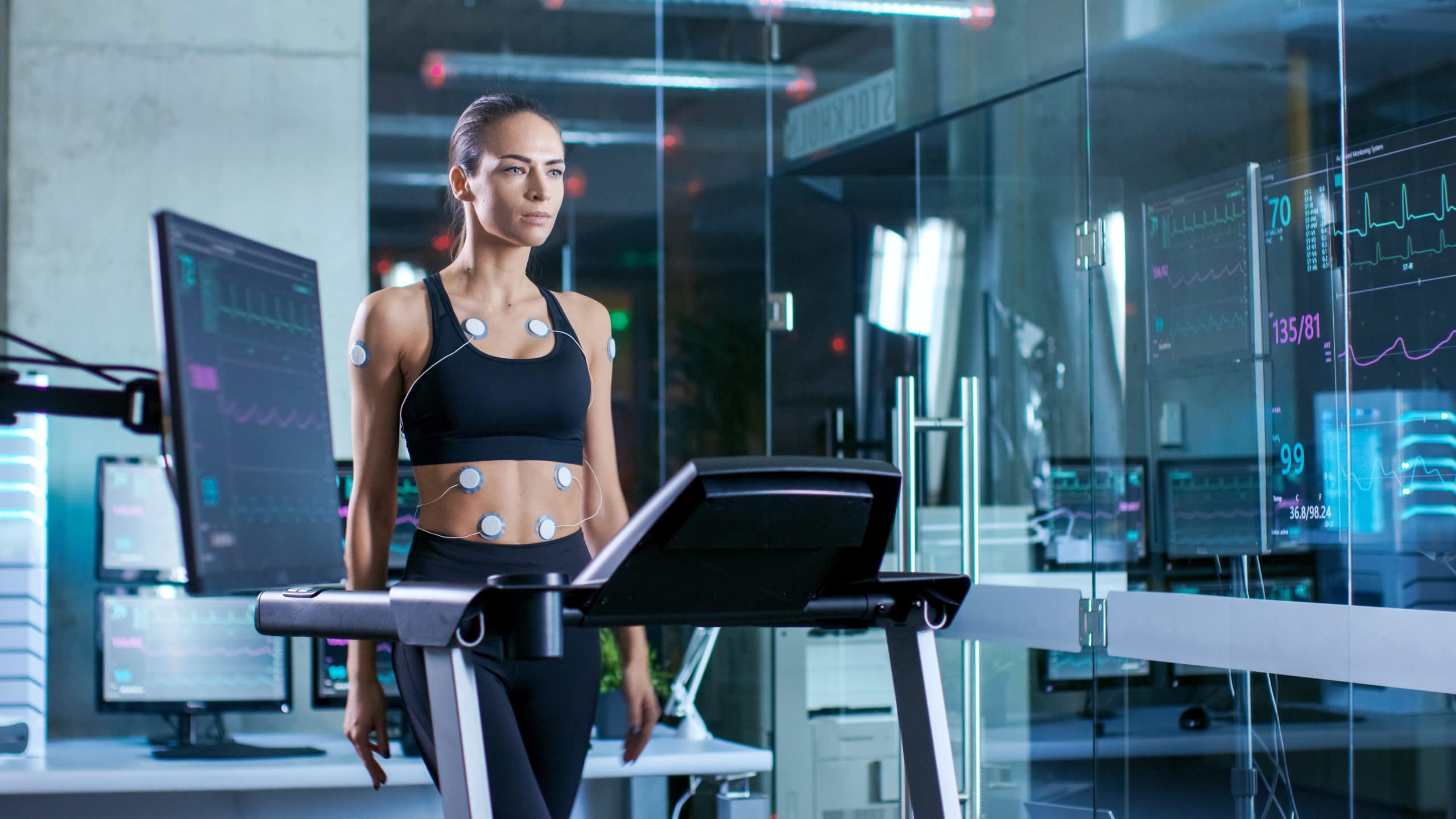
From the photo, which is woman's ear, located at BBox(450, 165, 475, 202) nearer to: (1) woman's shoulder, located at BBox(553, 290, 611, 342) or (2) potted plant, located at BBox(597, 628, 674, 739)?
(1) woman's shoulder, located at BBox(553, 290, 611, 342)

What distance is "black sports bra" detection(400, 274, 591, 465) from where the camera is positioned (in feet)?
5.85

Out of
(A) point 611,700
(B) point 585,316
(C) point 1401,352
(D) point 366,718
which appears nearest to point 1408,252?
(C) point 1401,352

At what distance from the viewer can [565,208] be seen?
4.54m

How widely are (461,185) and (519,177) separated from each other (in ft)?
0.32

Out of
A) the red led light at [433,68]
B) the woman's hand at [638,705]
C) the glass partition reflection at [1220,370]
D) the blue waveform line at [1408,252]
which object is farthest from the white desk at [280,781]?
the red led light at [433,68]

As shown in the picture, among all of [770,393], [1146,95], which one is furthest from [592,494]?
[770,393]

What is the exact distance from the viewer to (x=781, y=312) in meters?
4.11

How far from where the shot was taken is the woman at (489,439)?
1.78 metres

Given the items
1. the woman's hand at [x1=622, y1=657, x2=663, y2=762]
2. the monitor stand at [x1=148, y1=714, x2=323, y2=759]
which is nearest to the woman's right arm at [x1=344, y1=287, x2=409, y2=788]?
the woman's hand at [x1=622, y1=657, x2=663, y2=762]

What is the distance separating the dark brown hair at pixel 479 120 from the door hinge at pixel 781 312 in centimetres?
218

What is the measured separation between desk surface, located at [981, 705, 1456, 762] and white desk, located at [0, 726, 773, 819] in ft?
1.99

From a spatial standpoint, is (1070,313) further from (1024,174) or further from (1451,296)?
(1451,296)

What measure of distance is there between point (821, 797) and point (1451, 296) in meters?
2.25

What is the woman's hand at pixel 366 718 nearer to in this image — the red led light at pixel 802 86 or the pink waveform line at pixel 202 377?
the pink waveform line at pixel 202 377
